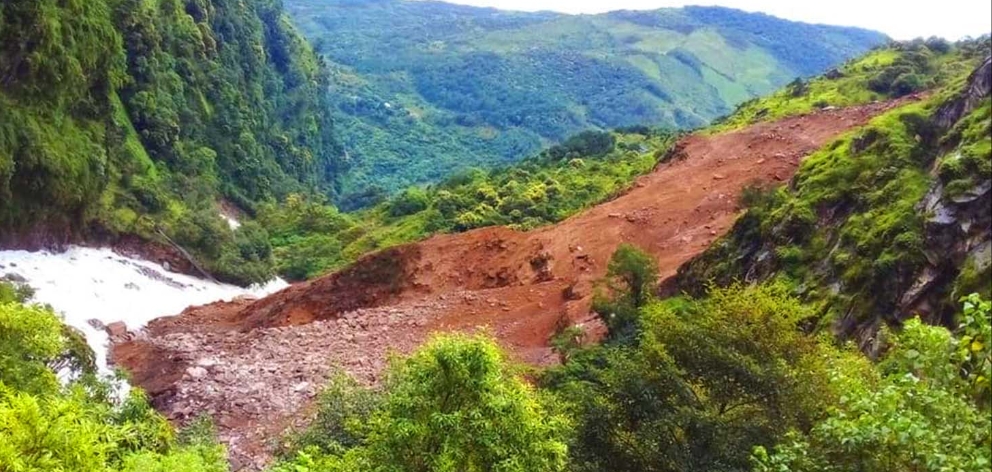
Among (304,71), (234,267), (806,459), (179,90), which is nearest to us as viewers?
(806,459)

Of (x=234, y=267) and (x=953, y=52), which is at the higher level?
(x=953, y=52)

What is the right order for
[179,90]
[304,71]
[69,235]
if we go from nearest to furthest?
[69,235] < [179,90] < [304,71]

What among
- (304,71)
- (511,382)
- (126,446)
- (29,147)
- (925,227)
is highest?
(925,227)

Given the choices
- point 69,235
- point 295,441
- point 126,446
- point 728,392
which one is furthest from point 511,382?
point 69,235

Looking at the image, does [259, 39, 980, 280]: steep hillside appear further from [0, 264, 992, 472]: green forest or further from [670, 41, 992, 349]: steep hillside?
Result: [0, 264, 992, 472]: green forest

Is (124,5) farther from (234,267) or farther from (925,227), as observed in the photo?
(925,227)

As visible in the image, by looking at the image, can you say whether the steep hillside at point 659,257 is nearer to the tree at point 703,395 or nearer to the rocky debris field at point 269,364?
the rocky debris field at point 269,364

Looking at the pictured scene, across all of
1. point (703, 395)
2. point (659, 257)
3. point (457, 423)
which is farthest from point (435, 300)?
point (457, 423)
